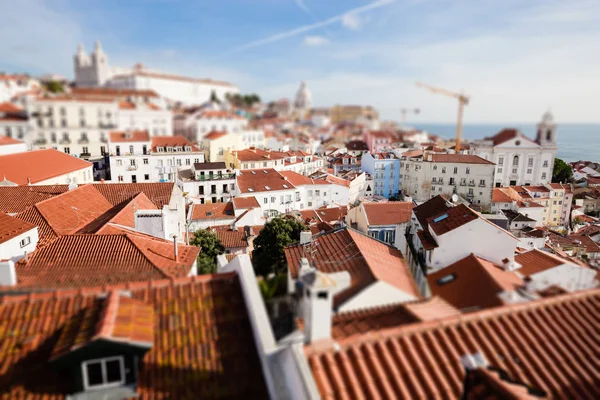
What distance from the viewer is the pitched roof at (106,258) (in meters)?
10.6

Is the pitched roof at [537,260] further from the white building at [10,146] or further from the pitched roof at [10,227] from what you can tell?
the white building at [10,146]

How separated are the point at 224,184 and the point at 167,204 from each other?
814 inches

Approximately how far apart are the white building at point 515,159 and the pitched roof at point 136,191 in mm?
39621

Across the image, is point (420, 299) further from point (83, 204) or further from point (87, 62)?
point (87, 62)

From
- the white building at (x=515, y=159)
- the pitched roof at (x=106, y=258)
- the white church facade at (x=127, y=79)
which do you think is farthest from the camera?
the white church facade at (x=127, y=79)

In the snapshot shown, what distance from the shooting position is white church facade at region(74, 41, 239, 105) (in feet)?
436

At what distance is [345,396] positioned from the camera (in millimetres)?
4387

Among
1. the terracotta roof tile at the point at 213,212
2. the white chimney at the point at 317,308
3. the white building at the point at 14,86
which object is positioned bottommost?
the terracotta roof tile at the point at 213,212

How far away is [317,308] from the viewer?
4.82m

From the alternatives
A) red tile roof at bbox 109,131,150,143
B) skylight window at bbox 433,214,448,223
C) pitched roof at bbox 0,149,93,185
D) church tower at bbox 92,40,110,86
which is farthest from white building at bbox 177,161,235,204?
church tower at bbox 92,40,110,86

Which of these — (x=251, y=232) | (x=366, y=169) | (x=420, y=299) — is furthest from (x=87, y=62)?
(x=420, y=299)

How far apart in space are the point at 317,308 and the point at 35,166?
3590 centimetres

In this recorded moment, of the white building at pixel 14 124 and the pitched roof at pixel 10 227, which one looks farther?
the white building at pixel 14 124

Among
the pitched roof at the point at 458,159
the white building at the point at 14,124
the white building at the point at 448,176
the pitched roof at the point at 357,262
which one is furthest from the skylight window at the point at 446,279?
the white building at the point at 14,124
